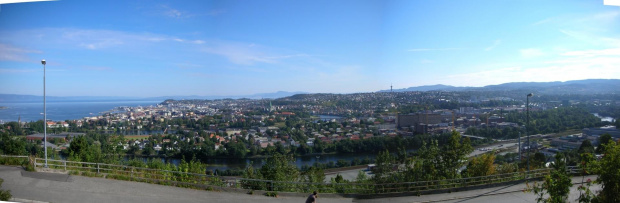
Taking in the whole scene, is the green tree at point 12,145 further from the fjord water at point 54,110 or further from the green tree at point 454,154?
the green tree at point 454,154

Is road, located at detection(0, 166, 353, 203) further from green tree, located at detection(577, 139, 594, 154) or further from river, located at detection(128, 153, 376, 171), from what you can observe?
river, located at detection(128, 153, 376, 171)

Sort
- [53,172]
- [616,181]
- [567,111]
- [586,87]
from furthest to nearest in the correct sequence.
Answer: [567,111] < [586,87] < [53,172] < [616,181]

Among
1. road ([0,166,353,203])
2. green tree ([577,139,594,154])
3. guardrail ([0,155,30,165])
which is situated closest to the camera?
road ([0,166,353,203])

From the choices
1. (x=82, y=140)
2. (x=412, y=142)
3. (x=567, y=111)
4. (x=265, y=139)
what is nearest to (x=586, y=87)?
(x=567, y=111)

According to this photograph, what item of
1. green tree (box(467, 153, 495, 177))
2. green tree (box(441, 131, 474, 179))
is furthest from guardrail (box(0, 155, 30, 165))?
green tree (box(467, 153, 495, 177))

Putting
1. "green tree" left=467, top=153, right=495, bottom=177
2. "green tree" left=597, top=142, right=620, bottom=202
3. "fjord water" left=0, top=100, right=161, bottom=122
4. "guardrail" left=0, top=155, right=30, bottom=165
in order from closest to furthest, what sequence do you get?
1. "green tree" left=597, top=142, right=620, bottom=202
2. "guardrail" left=0, top=155, right=30, bottom=165
3. "green tree" left=467, top=153, right=495, bottom=177
4. "fjord water" left=0, top=100, right=161, bottom=122

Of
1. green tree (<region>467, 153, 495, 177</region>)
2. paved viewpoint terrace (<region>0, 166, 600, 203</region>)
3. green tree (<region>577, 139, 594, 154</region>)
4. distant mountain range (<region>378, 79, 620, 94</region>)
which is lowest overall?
green tree (<region>467, 153, 495, 177</region>)

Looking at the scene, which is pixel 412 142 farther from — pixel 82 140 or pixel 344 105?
pixel 82 140

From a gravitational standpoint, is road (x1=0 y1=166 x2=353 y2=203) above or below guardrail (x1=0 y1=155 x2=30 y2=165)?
below
